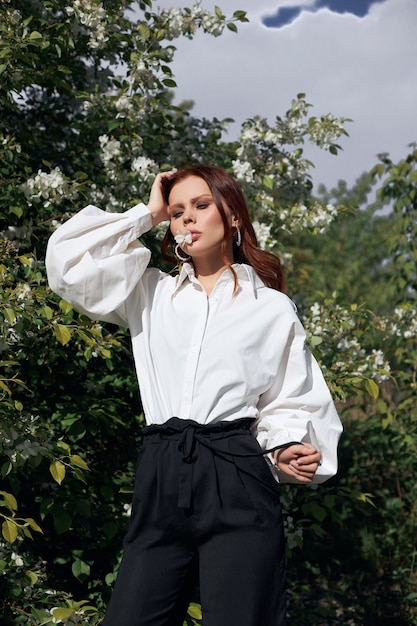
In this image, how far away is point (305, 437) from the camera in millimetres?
2064

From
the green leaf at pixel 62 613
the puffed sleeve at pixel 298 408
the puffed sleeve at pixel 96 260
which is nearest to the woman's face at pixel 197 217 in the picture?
the puffed sleeve at pixel 96 260

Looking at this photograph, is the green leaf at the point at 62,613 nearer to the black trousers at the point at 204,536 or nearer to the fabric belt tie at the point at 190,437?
the black trousers at the point at 204,536

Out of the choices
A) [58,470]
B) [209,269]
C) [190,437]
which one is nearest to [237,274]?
[209,269]

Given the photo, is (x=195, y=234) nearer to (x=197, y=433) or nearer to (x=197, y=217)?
(x=197, y=217)

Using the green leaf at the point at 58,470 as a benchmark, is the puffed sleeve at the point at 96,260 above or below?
above

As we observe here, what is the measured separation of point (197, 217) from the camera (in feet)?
7.23

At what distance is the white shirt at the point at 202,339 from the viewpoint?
2.02 m

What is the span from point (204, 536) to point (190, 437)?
0.71 feet

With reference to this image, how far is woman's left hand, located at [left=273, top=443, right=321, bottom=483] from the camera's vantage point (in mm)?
2008

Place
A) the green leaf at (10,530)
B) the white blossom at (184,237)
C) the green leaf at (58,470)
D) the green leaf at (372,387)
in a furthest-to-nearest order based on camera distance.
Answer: the green leaf at (372,387) < the green leaf at (58,470) < the green leaf at (10,530) < the white blossom at (184,237)

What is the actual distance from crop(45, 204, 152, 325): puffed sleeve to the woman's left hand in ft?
1.76

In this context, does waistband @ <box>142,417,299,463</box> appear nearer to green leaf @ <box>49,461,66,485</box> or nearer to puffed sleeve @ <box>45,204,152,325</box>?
puffed sleeve @ <box>45,204,152,325</box>

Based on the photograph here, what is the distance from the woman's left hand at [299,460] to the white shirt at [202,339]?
0.09 ft

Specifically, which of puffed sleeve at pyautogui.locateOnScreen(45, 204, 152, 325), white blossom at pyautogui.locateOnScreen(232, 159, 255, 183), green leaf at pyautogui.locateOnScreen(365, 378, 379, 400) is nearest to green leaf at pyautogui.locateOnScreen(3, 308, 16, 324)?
puffed sleeve at pyautogui.locateOnScreen(45, 204, 152, 325)
